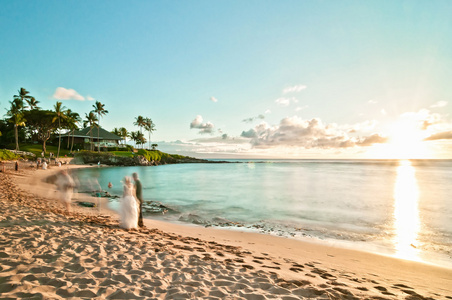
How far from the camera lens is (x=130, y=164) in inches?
2790

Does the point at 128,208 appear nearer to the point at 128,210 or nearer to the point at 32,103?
the point at 128,210

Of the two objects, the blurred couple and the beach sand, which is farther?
the blurred couple

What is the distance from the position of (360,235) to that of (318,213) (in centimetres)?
533

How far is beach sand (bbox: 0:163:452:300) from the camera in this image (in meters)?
3.98

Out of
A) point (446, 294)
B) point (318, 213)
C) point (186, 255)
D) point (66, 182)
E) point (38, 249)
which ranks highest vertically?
point (66, 182)

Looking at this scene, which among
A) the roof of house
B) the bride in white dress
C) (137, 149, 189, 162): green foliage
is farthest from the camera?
(137, 149, 189, 162): green foliage

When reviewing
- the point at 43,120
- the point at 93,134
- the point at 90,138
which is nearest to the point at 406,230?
the point at 43,120

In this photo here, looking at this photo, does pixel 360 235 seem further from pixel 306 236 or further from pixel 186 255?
pixel 186 255

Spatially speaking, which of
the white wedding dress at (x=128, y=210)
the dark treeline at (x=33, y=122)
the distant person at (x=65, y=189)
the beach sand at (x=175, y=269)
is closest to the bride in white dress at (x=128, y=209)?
the white wedding dress at (x=128, y=210)

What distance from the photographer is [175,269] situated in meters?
4.99

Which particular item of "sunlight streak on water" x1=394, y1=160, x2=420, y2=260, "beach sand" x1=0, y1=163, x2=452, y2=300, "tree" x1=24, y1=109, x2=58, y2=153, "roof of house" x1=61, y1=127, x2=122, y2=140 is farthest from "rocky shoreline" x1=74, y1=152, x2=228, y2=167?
"sunlight streak on water" x1=394, y1=160, x2=420, y2=260

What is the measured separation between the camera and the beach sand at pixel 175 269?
3.98 meters

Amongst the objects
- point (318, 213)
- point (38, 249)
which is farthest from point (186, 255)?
point (318, 213)

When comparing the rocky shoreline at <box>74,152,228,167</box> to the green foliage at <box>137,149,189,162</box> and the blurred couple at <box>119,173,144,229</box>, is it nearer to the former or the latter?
the green foliage at <box>137,149,189,162</box>
